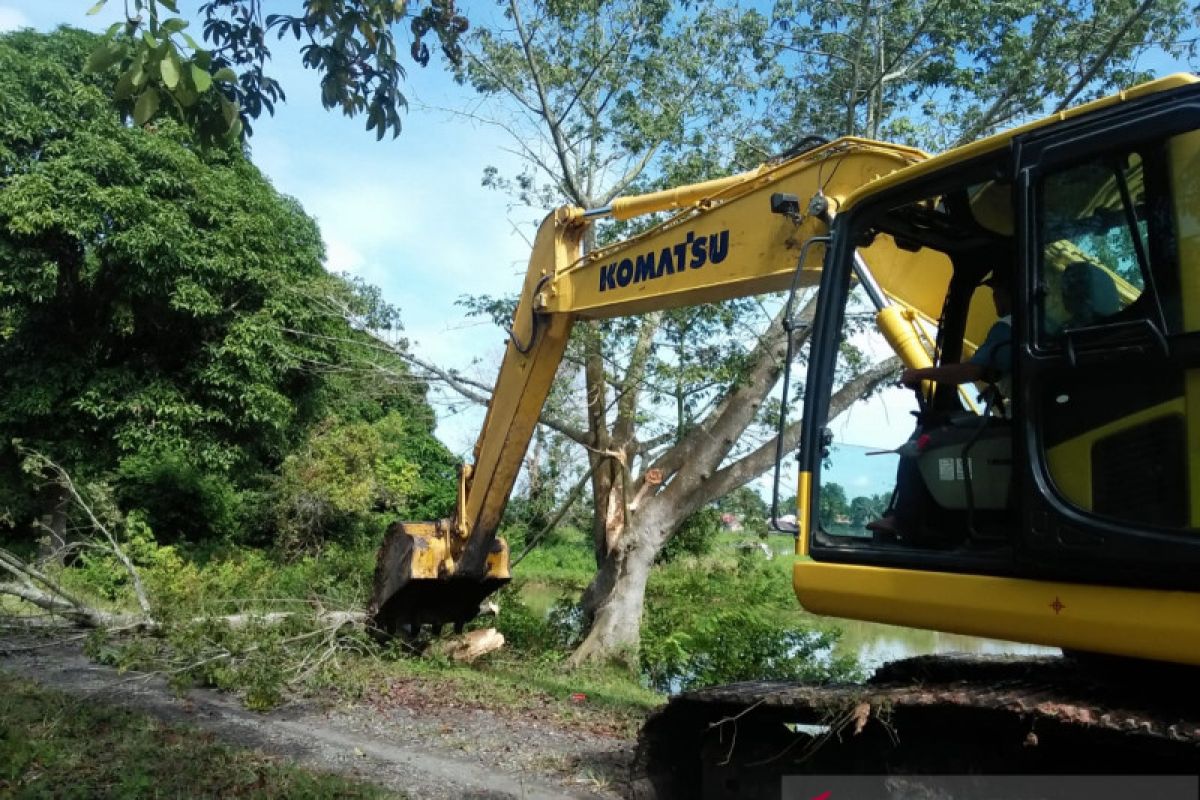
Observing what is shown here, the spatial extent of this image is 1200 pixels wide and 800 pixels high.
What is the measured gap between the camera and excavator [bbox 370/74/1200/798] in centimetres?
256

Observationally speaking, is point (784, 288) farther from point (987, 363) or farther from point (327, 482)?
point (327, 482)

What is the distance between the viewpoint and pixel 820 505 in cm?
353

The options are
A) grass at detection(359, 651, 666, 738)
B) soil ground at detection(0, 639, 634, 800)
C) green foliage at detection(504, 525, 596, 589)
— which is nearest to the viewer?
soil ground at detection(0, 639, 634, 800)

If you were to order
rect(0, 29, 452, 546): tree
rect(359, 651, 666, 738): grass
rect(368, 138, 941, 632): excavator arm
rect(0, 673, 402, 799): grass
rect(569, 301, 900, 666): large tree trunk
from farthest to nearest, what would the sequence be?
rect(0, 29, 452, 546): tree
rect(569, 301, 900, 666): large tree trunk
rect(359, 651, 666, 738): grass
rect(0, 673, 402, 799): grass
rect(368, 138, 941, 632): excavator arm

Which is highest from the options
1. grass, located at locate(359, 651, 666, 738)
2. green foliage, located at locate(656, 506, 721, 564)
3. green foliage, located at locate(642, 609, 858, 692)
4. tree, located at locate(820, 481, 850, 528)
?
green foliage, located at locate(656, 506, 721, 564)

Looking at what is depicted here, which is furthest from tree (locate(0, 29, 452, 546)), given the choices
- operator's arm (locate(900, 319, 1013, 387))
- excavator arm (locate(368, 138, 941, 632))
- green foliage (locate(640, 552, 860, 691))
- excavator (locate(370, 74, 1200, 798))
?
operator's arm (locate(900, 319, 1013, 387))

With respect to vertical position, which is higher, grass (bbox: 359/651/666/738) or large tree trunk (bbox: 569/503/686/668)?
large tree trunk (bbox: 569/503/686/668)

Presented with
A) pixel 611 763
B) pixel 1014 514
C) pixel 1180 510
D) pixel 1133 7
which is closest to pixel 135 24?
pixel 1014 514

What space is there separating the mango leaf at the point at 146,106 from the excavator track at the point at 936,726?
290 centimetres

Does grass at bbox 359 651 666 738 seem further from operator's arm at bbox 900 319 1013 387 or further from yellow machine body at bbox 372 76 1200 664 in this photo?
operator's arm at bbox 900 319 1013 387

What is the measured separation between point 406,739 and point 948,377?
4.09m

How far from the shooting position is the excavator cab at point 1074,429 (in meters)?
2.55

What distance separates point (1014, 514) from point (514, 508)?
33.4 ft

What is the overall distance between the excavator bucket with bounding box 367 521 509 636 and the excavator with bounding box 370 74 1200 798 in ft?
11.1
